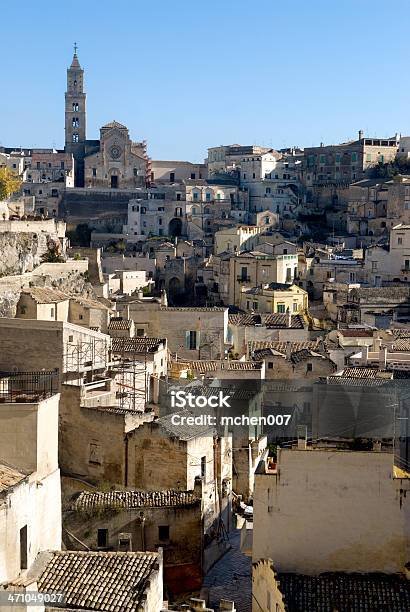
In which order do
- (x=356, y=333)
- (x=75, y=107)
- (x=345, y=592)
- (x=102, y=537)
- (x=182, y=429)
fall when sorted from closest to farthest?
1. (x=345, y=592)
2. (x=102, y=537)
3. (x=182, y=429)
4. (x=356, y=333)
5. (x=75, y=107)

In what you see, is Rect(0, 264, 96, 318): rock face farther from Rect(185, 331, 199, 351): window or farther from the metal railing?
the metal railing

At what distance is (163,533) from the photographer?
15.7 meters

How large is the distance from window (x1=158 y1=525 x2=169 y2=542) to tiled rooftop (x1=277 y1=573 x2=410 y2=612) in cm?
318

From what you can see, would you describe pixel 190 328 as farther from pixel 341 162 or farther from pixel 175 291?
pixel 341 162

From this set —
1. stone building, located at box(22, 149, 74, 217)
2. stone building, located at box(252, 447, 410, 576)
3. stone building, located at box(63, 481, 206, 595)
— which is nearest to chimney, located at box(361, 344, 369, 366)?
stone building, located at box(63, 481, 206, 595)

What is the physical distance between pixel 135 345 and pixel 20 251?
1389 centimetres

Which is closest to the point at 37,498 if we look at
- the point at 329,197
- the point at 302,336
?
the point at 302,336

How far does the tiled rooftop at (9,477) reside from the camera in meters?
12.0

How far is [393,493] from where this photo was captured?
13.2 meters

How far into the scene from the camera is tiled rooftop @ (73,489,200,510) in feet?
51.4

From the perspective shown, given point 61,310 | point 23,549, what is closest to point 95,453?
point 23,549

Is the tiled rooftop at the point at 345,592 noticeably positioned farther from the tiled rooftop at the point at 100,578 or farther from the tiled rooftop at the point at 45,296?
the tiled rooftop at the point at 45,296

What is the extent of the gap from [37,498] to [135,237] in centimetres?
5178

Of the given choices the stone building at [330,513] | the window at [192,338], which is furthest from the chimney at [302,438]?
the window at [192,338]
